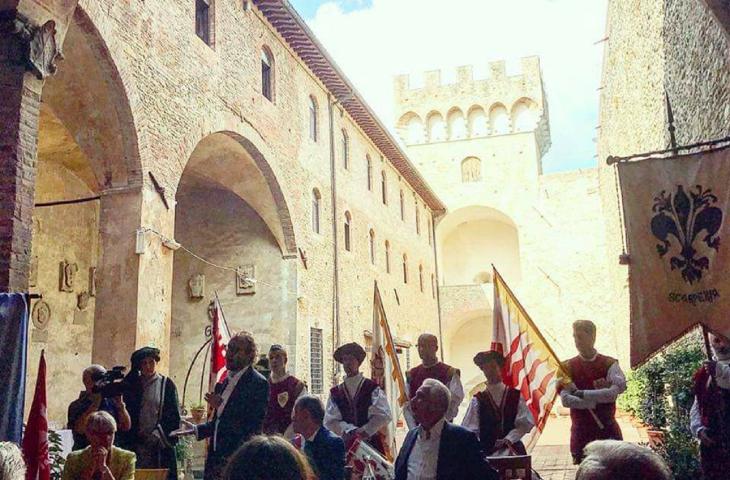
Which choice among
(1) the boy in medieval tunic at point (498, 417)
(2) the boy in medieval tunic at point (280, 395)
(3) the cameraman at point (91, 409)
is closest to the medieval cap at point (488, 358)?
(1) the boy in medieval tunic at point (498, 417)

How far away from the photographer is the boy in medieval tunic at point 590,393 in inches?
215

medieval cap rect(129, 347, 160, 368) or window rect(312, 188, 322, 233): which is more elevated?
window rect(312, 188, 322, 233)

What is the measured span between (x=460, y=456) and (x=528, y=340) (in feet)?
9.73

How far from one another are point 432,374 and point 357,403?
732mm

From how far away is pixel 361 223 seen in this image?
786 inches

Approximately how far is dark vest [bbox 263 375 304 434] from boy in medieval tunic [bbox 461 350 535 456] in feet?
5.35

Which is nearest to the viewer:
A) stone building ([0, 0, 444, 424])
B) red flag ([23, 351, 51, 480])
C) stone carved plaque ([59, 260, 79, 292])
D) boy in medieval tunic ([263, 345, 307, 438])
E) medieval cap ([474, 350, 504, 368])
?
red flag ([23, 351, 51, 480])

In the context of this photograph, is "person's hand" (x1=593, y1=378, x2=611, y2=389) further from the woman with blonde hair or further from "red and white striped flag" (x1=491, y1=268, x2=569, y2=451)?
the woman with blonde hair

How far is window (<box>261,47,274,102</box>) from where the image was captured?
1458 cm

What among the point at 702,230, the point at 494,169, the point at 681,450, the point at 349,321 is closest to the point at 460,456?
the point at 702,230

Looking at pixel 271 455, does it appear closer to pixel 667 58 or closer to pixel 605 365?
pixel 605 365

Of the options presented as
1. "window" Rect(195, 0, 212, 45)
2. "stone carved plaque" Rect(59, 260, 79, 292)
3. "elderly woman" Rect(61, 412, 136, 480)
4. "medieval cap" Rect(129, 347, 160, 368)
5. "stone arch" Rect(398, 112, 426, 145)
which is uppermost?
"stone arch" Rect(398, 112, 426, 145)

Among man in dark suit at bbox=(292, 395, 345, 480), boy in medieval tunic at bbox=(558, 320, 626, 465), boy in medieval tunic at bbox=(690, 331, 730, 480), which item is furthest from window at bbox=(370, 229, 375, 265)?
man in dark suit at bbox=(292, 395, 345, 480)

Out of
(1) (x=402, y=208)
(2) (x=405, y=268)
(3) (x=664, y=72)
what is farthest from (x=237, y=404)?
(1) (x=402, y=208)
